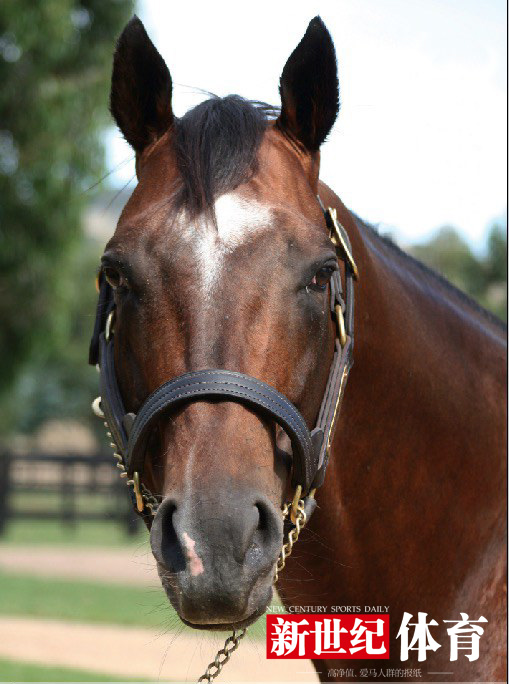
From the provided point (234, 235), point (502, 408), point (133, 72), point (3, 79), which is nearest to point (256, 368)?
point (234, 235)

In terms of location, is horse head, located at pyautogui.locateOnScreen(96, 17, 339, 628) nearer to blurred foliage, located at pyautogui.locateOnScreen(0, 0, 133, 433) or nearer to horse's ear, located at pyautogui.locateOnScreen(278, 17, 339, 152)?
horse's ear, located at pyautogui.locateOnScreen(278, 17, 339, 152)

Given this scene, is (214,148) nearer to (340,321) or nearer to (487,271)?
(340,321)

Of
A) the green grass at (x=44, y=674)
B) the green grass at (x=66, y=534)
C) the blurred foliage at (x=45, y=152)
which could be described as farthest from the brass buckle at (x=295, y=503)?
the green grass at (x=66, y=534)

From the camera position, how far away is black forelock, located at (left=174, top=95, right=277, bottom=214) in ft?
8.16

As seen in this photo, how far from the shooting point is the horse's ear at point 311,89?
2.67 meters

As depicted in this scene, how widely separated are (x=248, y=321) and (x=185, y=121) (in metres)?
0.76

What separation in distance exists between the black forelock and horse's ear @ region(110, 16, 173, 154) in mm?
90

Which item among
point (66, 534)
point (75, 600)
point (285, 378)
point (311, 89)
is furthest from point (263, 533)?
point (66, 534)

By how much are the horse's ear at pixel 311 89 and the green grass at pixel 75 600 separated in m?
8.32

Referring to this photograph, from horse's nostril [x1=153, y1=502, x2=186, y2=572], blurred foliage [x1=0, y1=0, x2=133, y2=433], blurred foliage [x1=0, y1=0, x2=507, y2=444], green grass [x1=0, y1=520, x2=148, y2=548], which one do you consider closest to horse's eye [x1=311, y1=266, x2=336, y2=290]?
horse's nostril [x1=153, y1=502, x2=186, y2=572]

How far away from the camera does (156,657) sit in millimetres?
9766

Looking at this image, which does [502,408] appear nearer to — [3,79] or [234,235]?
[234,235]

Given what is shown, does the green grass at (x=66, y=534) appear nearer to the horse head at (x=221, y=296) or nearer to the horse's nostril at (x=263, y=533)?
the horse head at (x=221, y=296)

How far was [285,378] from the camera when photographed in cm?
238
